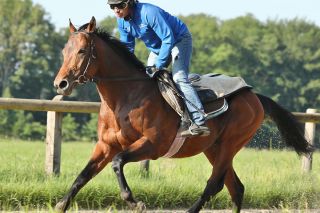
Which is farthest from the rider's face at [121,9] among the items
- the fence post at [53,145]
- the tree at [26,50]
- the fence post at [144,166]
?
the tree at [26,50]

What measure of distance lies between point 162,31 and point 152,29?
0.55 ft

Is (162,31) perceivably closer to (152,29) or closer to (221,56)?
(152,29)

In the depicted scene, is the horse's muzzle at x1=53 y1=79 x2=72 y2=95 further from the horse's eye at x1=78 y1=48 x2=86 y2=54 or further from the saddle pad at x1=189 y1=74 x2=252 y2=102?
the saddle pad at x1=189 y1=74 x2=252 y2=102

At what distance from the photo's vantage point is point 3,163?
9578 millimetres

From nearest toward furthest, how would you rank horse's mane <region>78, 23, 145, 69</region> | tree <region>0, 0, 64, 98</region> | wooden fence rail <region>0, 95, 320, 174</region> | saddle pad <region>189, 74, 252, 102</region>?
horse's mane <region>78, 23, 145, 69</region>
saddle pad <region>189, 74, 252, 102</region>
wooden fence rail <region>0, 95, 320, 174</region>
tree <region>0, 0, 64, 98</region>

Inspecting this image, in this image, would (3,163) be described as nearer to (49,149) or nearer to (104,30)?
(49,149)

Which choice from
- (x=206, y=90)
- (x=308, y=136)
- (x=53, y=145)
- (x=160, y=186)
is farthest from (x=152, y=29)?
(x=308, y=136)

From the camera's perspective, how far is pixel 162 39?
7164mm

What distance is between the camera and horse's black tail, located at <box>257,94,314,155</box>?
30.0 ft

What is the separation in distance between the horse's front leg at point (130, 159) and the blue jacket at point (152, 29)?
35.7 inches

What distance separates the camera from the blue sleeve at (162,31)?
7.08 metres

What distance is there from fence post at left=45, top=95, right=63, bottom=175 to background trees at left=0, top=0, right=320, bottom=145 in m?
50.5

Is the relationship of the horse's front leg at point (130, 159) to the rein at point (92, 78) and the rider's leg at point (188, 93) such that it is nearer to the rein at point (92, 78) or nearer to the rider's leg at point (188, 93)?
the rider's leg at point (188, 93)

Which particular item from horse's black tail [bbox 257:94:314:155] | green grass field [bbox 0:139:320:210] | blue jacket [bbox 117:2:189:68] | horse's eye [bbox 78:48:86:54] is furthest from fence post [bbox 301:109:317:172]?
horse's eye [bbox 78:48:86:54]
